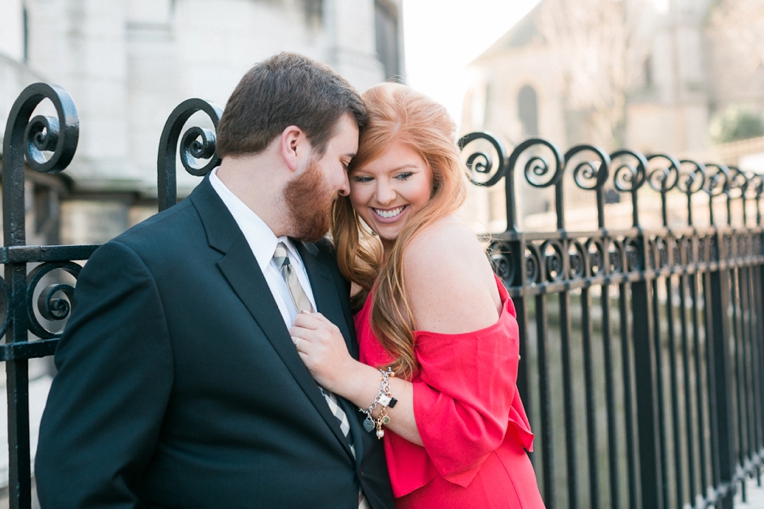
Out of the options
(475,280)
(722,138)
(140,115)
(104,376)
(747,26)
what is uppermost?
(747,26)

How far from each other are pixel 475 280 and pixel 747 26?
37.1 meters

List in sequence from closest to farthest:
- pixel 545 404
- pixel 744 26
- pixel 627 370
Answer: pixel 545 404 → pixel 627 370 → pixel 744 26

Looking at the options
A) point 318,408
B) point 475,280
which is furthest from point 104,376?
point 475,280

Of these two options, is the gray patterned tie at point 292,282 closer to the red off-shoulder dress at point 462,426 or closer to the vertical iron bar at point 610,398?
the red off-shoulder dress at point 462,426

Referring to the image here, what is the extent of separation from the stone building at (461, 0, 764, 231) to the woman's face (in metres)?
29.7

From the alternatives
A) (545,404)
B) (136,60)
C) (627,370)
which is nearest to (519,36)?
(136,60)

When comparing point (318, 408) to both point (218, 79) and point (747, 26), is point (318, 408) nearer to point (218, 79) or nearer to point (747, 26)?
point (218, 79)

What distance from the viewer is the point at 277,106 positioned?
1785mm

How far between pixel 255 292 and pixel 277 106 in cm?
55

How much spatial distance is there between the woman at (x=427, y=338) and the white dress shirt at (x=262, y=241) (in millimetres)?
94

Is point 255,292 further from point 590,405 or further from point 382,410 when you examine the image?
point 590,405

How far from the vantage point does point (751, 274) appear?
554 cm

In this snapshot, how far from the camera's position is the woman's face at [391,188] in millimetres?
2057

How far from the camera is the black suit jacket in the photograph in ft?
4.57
